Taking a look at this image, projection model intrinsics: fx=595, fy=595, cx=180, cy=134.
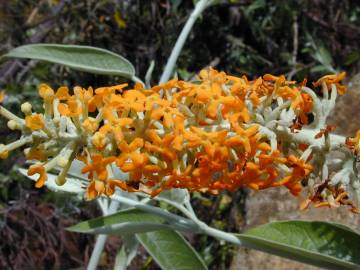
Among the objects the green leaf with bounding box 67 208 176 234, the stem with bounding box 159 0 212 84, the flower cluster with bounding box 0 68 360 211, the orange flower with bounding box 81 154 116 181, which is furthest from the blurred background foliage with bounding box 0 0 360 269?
the orange flower with bounding box 81 154 116 181

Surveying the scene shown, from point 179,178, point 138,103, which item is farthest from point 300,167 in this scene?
point 138,103

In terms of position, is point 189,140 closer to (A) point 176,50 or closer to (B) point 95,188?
(B) point 95,188

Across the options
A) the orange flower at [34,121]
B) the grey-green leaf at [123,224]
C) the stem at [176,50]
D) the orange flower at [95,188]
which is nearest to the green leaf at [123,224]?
the grey-green leaf at [123,224]

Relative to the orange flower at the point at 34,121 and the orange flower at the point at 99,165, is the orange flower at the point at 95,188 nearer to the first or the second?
the orange flower at the point at 99,165

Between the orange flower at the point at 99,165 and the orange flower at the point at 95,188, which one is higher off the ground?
the orange flower at the point at 99,165

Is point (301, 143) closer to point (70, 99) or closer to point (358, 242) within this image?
point (358, 242)

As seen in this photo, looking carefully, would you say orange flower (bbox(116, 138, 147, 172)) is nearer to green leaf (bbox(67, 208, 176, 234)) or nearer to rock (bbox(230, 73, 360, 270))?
green leaf (bbox(67, 208, 176, 234))

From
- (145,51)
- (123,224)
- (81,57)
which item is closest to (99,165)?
(123,224)
